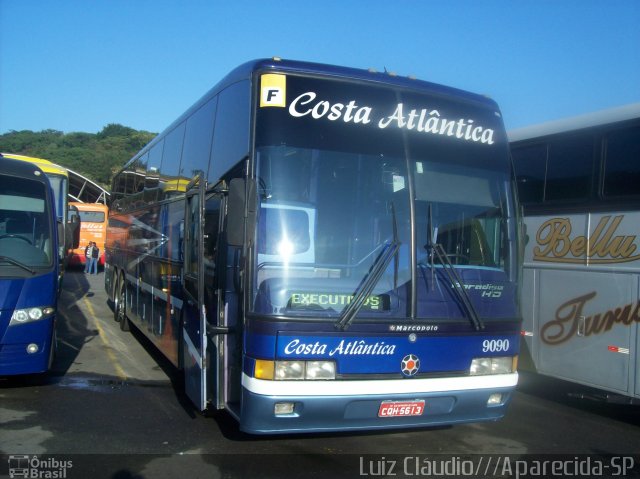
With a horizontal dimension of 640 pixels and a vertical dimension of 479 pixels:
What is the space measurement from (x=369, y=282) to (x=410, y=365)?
2.82 feet

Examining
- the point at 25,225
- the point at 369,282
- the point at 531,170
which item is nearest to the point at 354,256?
the point at 369,282

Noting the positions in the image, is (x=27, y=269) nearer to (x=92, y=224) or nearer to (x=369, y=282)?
(x=369, y=282)

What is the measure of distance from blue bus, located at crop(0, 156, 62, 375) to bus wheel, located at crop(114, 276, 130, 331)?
455 centimetres

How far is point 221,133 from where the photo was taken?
6090 mm

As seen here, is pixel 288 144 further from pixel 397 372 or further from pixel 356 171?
pixel 397 372

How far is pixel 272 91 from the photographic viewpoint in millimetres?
5117

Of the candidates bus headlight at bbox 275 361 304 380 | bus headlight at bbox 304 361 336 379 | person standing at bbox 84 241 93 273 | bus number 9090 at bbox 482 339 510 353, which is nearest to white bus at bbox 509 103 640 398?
bus number 9090 at bbox 482 339 510 353

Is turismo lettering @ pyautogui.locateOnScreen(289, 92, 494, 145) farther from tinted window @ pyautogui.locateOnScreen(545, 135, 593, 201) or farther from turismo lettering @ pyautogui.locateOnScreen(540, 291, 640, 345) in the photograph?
turismo lettering @ pyautogui.locateOnScreen(540, 291, 640, 345)

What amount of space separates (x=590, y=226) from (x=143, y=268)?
672 cm

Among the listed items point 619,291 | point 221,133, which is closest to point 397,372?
point 221,133

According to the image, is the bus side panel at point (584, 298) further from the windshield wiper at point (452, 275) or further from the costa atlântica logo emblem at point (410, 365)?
the costa atlântica logo emblem at point (410, 365)

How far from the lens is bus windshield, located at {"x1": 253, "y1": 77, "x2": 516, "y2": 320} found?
4.91 metres

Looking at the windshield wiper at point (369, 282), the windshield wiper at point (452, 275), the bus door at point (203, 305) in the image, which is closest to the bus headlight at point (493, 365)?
the windshield wiper at point (452, 275)

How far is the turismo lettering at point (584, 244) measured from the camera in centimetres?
702
